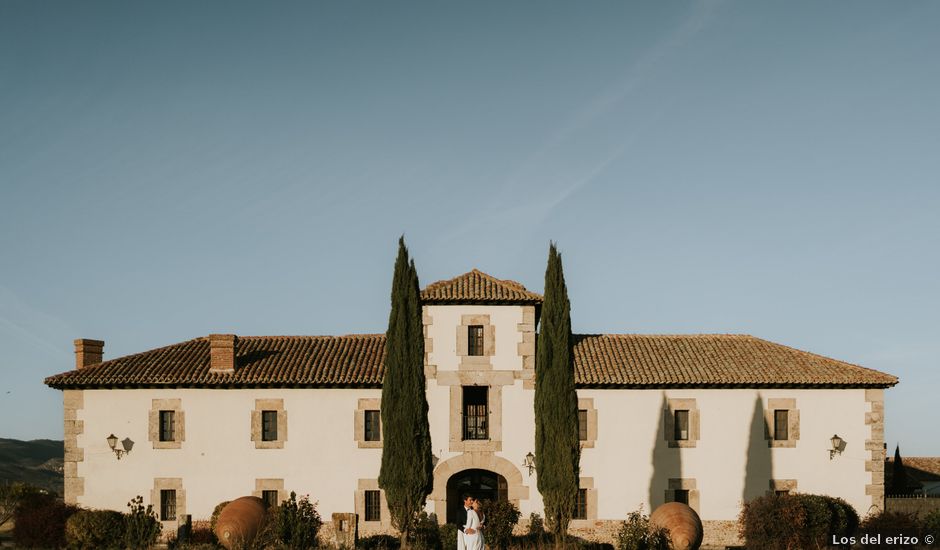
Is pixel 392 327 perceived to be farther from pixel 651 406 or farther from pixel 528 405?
pixel 651 406

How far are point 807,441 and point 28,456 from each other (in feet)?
242

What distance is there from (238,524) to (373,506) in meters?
5.50

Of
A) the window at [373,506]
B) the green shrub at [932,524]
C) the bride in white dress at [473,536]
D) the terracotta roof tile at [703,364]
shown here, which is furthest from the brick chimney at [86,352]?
the green shrub at [932,524]

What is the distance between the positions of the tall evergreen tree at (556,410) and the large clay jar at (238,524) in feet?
24.0

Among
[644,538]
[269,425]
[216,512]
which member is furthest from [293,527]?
[644,538]

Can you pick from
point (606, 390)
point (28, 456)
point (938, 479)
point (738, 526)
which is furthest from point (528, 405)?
point (28, 456)

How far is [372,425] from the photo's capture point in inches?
998

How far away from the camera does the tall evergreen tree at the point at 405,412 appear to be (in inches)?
866

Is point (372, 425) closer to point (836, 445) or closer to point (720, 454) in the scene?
point (720, 454)

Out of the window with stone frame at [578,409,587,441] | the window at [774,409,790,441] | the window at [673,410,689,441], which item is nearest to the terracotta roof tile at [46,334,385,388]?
the window with stone frame at [578,409,587,441]

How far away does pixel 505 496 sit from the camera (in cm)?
2509

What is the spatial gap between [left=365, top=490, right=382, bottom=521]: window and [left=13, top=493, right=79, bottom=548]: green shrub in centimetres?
787

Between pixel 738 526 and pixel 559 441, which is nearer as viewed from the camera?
pixel 559 441

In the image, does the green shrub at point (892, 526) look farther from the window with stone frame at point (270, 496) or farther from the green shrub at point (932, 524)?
the window with stone frame at point (270, 496)
